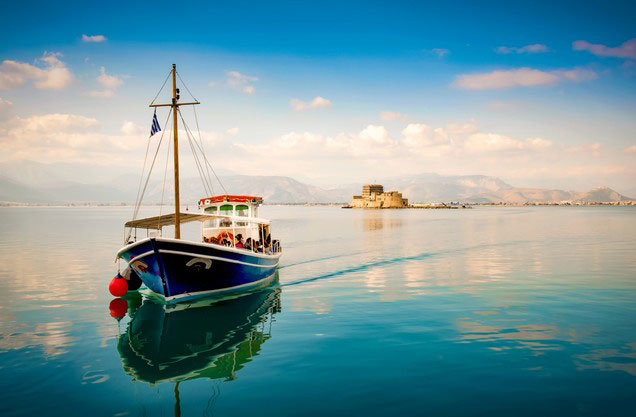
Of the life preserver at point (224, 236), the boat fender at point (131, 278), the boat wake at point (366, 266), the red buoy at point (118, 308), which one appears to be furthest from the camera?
the boat wake at point (366, 266)

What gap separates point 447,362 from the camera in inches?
472

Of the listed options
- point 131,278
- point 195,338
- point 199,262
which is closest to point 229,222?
point 131,278

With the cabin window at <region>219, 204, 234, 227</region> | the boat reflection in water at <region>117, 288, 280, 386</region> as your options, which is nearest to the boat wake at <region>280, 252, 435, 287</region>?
the cabin window at <region>219, 204, 234, 227</region>

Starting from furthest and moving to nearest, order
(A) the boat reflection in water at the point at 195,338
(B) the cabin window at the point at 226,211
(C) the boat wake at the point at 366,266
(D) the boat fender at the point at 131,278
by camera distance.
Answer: (C) the boat wake at the point at 366,266
(B) the cabin window at the point at 226,211
(D) the boat fender at the point at 131,278
(A) the boat reflection in water at the point at 195,338

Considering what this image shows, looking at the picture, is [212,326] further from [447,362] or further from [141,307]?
[447,362]

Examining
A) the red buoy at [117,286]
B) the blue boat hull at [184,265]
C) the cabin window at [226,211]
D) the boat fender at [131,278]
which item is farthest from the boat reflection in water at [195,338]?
the cabin window at [226,211]

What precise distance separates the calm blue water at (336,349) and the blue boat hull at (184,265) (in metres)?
1.02

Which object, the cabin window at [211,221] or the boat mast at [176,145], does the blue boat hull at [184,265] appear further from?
the cabin window at [211,221]

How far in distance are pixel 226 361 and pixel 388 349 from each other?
17.5 ft

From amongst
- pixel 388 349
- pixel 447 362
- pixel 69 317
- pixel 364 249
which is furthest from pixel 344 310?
pixel 364 249

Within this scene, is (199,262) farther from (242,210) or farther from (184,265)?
(242,210)

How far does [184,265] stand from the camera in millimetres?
18531

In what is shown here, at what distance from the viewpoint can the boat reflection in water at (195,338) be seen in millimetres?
11953

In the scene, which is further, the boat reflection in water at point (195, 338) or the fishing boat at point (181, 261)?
the fishing boat at point (181, 261)
